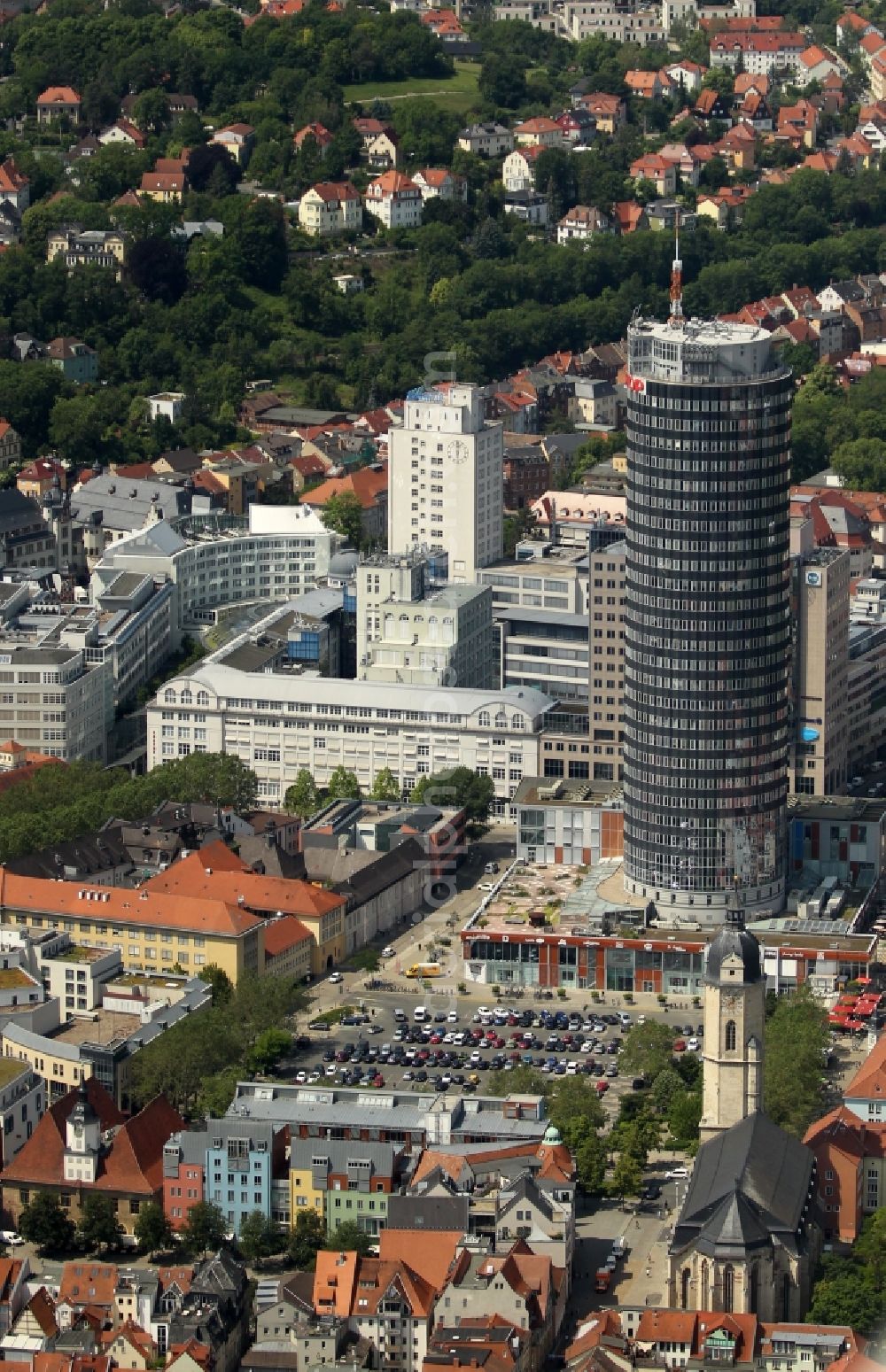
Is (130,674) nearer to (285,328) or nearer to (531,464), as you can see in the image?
(531,464)

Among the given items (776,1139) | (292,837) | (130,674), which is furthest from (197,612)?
(776,1139)

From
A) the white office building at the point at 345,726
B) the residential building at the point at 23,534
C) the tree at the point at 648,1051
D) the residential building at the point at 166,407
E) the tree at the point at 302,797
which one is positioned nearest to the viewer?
the tree at the point at 648,1051

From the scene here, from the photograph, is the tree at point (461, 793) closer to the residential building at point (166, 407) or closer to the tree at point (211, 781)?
the tree at point (211, 781)

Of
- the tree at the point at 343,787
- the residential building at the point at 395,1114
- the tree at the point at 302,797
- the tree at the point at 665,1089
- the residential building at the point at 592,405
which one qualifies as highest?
the residential building at the point at 395,1114

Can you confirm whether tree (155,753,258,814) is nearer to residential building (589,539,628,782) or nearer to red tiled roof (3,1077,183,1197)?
residential building (589,539,628,782)

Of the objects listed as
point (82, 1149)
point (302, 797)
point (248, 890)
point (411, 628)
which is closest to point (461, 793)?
point (302, 797)

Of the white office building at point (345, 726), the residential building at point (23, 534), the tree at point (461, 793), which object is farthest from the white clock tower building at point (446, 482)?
the residential building at point (23, 534)

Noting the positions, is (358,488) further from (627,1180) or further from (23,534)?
(627,1180)
